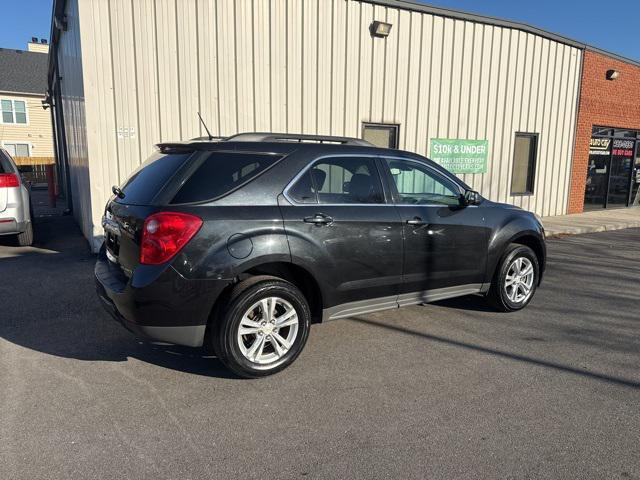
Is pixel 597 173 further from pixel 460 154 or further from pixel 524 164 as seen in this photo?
pixel 460 154

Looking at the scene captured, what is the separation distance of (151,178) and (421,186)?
2.55 meters

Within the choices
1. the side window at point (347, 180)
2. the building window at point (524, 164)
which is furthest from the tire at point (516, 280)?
the building window at point (524, 164)

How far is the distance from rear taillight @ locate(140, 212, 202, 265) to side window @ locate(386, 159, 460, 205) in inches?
Result: 77.2

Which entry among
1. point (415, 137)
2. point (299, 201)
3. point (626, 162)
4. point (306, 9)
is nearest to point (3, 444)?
point (299, 201)

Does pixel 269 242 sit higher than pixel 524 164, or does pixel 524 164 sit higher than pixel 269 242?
pixel 524 164

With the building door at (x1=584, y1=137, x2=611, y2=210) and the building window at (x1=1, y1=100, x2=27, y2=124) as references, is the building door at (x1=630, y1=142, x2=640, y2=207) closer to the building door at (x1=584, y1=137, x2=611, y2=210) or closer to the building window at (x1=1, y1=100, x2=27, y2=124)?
the building door at (x1=584, y1=137, x2=611, y2=210)

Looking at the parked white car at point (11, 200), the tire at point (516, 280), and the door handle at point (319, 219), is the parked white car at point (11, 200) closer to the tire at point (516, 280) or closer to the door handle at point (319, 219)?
the door handle at point (319, 219)

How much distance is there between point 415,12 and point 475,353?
8.38m

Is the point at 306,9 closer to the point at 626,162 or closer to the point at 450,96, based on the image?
the point at 450,96

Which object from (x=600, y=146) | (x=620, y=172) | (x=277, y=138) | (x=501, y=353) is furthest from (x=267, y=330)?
(x=620, y=172)

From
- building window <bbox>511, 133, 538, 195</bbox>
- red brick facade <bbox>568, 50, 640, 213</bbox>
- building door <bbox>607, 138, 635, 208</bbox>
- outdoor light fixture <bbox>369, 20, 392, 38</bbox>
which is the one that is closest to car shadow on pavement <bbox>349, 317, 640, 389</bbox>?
outdoor light fixture <bbox>369, 20, 392, 38</bbox>

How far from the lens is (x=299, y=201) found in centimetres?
377

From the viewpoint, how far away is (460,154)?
11.6 meters

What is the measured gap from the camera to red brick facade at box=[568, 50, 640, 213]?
13914mm
